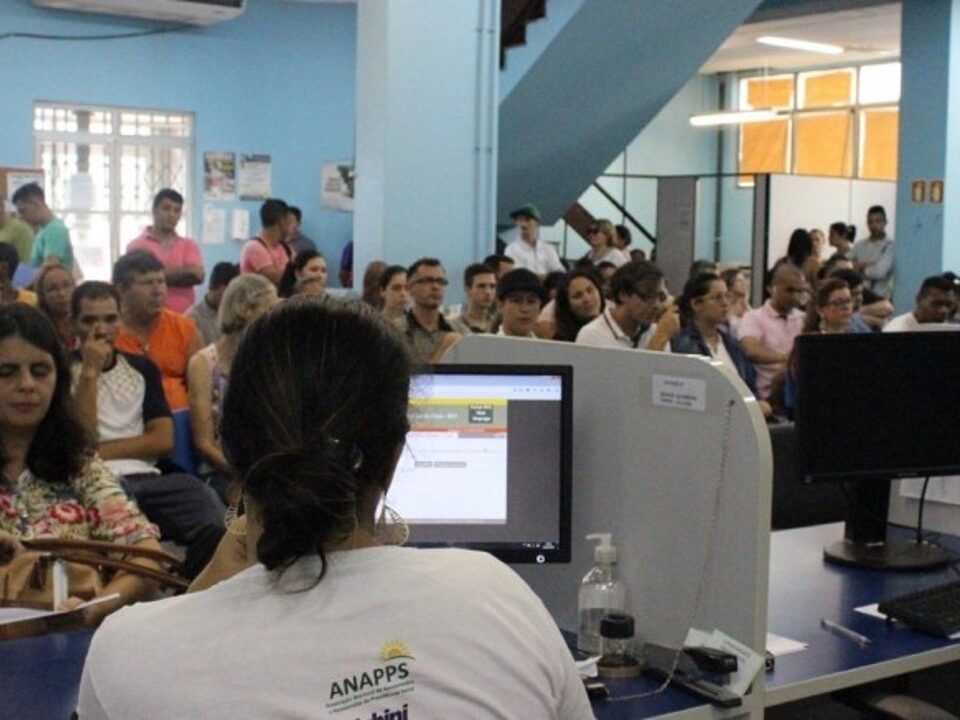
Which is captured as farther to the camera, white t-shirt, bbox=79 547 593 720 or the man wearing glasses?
the man wearing glasses

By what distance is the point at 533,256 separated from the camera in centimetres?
931

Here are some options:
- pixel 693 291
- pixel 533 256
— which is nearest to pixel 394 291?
pixel 693 291

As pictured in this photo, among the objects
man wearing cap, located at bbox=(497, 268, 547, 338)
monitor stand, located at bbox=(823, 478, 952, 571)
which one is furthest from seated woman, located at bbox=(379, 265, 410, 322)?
monitor stand, located at bbox=(823, 478, 952, 571)

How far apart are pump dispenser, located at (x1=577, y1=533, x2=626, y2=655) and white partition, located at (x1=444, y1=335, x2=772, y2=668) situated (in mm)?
23

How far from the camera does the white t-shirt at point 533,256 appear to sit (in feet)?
30.2

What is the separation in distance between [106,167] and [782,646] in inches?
344

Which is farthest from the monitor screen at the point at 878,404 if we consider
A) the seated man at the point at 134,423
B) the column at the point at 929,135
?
the column at the point at 929,135

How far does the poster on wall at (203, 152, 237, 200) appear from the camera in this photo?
33.7 feet

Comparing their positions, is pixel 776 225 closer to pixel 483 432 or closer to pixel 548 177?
pixel 548 177

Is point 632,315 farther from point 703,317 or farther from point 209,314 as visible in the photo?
point 209,314

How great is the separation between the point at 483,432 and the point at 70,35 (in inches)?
328

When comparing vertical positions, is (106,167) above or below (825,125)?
below

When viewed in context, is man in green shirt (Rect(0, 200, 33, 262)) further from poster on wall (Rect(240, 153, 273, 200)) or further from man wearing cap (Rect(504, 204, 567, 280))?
man wearing cap (Rect(504, 204, 567, 280))

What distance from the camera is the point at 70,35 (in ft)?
31.6
